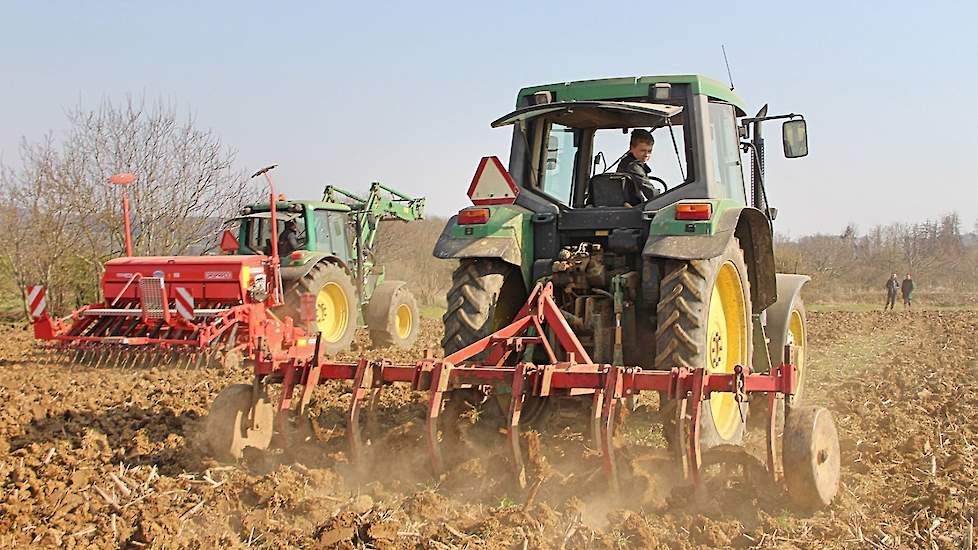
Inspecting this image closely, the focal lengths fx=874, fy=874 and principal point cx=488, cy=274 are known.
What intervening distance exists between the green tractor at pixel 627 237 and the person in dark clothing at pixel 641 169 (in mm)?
15

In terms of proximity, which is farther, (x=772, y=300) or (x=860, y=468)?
(x=772, y=300)

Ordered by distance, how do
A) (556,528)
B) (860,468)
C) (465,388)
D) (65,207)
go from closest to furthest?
(556,528) → (465,388) → (860,468) → (65,207)

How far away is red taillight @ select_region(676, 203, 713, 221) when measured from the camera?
4.82m

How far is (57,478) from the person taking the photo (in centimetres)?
448

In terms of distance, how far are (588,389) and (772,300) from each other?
2188mm

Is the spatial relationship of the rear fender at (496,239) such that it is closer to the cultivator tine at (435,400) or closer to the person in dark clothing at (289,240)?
the cultivator tine at (435,400)

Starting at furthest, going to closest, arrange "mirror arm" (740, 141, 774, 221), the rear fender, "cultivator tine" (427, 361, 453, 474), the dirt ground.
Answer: "mirror arm" (740, 141, 774, 221), the rear fender, "cultivator tine" (427, 361, 453, 474), the dirt ground

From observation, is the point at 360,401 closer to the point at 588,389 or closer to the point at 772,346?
the point at 588,389

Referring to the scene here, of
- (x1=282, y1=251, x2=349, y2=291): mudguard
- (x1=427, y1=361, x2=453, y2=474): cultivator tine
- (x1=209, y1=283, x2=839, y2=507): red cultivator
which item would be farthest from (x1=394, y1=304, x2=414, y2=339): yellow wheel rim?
(x1=427, y1=361, x2=453, y2=474): cultivator tine

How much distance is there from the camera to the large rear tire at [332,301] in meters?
10.0

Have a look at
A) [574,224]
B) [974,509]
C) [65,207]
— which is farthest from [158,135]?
[974,509]

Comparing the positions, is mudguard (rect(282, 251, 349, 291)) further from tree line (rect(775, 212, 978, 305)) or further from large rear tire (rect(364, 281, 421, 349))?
tree line (rect(775, 212, 978, 305))

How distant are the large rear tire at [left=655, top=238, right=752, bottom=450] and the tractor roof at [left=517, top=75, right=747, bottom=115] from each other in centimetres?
97

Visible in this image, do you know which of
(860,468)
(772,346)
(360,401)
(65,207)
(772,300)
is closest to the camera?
(360,401)
